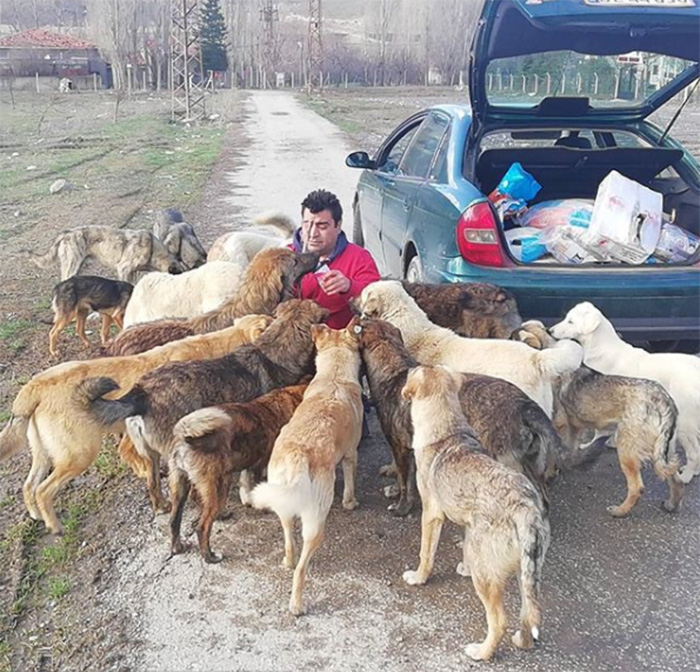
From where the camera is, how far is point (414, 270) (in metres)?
6.42

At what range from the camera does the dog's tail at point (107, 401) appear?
12.9ft

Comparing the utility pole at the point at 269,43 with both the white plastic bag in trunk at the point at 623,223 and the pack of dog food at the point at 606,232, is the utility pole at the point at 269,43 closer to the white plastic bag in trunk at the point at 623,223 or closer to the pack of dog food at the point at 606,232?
the pack of dog food at the point at 606,232

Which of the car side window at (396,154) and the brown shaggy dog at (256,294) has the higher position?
the car side window at (396,154)

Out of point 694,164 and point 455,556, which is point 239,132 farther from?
point 455,556

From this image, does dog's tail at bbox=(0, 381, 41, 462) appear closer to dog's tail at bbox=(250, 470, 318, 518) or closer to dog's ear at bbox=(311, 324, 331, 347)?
dog's tail at bbox=(250, 470, 318, 518)

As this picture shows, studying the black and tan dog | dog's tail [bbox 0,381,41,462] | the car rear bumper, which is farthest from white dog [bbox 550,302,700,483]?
the black and tan dog

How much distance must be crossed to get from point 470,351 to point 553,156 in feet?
9.75

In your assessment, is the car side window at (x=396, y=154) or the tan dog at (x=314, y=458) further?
the car side window at (x=396, y=154)

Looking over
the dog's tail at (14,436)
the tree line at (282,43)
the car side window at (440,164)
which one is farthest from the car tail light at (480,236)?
the tree line at (282,43)

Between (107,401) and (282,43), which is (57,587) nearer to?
(107,401)

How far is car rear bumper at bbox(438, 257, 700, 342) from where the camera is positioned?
532 cm

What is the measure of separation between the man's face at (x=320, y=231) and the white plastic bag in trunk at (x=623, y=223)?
6.31ft

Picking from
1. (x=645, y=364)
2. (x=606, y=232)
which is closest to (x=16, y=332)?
(x=606, y=232)

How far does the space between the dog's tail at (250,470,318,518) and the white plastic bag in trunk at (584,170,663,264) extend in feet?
11.0
